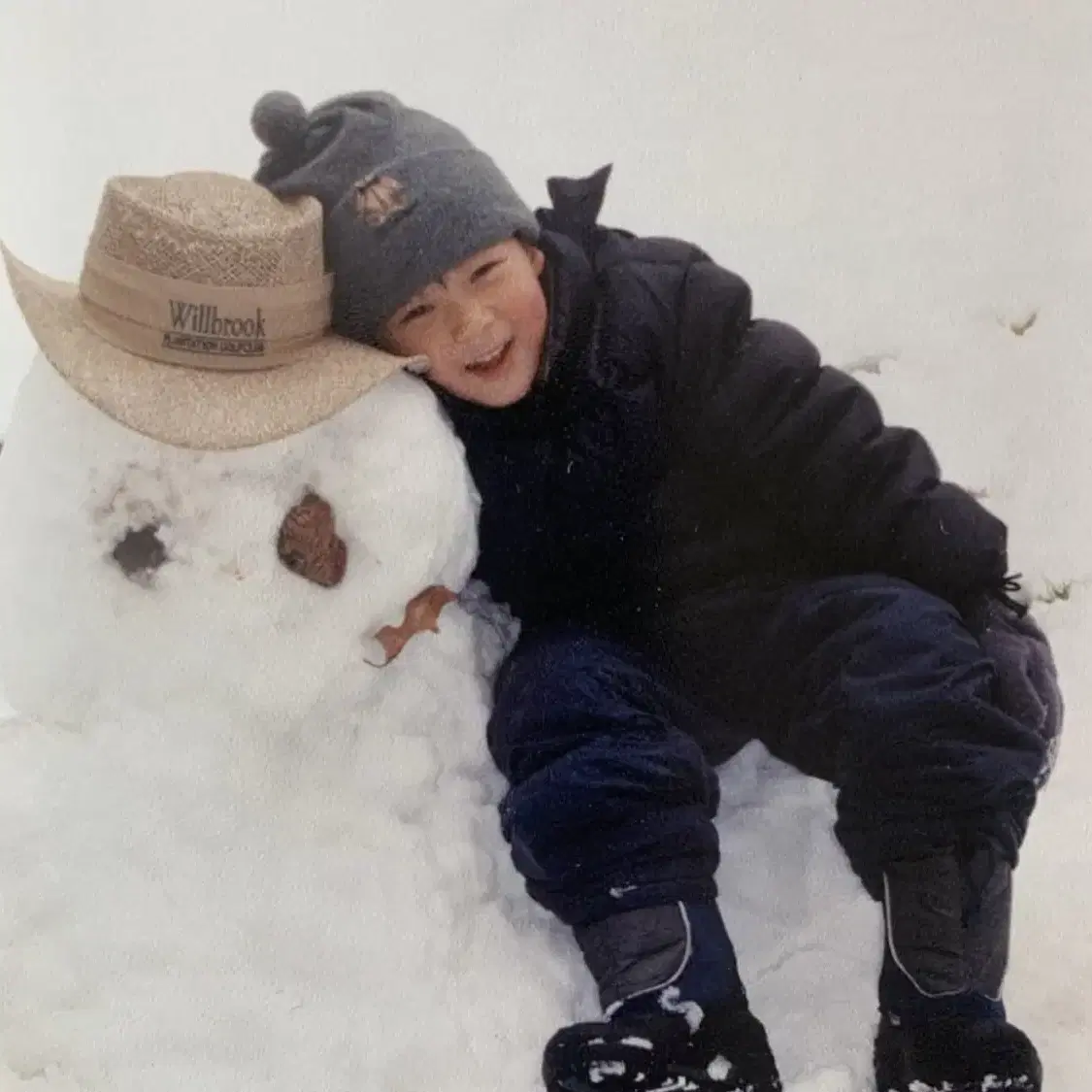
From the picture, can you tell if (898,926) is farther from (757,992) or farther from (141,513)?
(141,513)

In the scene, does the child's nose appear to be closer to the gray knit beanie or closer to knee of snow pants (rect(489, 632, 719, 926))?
the gray knit beanie

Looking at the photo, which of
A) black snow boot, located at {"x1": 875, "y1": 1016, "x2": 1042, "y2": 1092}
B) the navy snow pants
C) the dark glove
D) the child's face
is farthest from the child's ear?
black snow boot, located at {"x1": 875, "y1": 1016, "x2": 1042, "y2": 1092}

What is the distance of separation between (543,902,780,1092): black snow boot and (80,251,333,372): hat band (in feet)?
1.14

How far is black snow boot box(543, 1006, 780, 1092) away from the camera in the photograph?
22.0 inches

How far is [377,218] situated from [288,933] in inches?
14.9

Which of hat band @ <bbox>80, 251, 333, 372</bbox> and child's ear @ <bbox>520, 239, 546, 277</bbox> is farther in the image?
child's ear @ <bbox>520, 239, 546, 277</bbox>

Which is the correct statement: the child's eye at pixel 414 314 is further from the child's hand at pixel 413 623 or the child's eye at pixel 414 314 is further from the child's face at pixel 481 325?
the child's hand at pixel 413 623

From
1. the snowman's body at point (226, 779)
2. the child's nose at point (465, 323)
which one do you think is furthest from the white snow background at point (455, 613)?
the child's nose at point (465, 323)

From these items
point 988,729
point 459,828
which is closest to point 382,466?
point 459,828

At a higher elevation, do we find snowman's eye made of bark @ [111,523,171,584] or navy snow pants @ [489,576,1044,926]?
snowman's eye made of bark @ [111,523,171,584]

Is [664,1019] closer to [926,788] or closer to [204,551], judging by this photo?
[926,788]

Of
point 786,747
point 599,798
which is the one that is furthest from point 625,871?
point 786,747

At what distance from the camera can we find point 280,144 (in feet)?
1.96

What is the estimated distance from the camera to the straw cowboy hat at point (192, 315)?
20.9 inches
